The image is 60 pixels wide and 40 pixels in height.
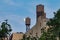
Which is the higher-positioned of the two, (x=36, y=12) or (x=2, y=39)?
(x=36, y=12)

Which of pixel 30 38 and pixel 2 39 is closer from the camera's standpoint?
pixel 2 39

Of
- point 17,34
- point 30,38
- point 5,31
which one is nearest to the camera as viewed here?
point 5,31

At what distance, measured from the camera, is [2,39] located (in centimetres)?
6222

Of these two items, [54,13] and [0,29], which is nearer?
[54,13]

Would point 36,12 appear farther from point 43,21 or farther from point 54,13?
point 54,13

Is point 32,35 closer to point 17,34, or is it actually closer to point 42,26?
point 42,26

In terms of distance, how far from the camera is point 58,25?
51.3 meters

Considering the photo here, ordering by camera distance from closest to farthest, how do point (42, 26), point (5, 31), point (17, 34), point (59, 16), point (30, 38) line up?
point (59, 16) → point (5, 31) → point (42, 26) → point (30, 38) → point (17, 34)

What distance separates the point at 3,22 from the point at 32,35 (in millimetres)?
15117

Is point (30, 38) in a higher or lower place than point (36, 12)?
lower

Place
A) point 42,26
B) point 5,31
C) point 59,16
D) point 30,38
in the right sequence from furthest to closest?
point 30,38 → point 42,26 → point 5,31 → point 59,16

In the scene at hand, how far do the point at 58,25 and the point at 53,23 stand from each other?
3.02 feet

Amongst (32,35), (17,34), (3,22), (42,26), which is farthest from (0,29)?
(17,34)

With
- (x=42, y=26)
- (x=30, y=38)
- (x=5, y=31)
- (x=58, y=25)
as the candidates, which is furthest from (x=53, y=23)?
(x=30, y=38)
